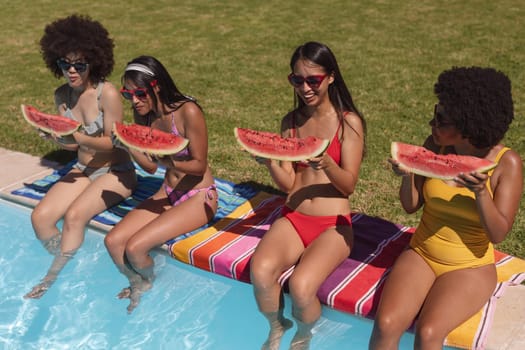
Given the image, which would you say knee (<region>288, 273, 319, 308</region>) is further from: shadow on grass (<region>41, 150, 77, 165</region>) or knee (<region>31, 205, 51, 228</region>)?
shadow on grass (<region>41, 150, 77, 165</region>)

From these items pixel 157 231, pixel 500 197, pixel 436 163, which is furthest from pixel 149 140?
pixel 500 197

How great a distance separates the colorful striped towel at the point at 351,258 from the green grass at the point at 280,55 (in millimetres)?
592

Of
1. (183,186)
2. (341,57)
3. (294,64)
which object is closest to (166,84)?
(183,186)

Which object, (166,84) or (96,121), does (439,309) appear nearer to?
(166,84)

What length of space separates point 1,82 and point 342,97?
768 centimetres

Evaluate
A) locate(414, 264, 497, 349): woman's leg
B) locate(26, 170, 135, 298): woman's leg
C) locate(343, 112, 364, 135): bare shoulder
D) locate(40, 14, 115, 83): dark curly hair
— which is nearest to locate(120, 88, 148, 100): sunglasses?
locate(40, 14, 115, 83): dark curly hair

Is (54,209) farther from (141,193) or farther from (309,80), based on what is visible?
(309,80)

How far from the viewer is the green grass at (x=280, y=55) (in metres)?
7.39

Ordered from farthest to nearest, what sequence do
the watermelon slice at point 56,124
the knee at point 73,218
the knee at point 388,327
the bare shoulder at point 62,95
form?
the bare shoulder at point 62,95
the knee at point 73,218
the watermelon slice at point 56,124
the knee at point 388,327

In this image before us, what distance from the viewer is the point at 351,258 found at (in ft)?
15.5

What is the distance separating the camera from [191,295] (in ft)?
16.8

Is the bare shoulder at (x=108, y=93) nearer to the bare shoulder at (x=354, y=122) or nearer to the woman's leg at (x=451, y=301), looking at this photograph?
the bare shoulder at (x=354, y=122)

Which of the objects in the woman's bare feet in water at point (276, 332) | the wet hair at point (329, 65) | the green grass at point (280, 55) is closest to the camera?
the wet hair at point (329, 65)

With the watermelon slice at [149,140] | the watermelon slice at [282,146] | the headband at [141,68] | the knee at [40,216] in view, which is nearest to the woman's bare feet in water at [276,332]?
the watermelon slice at [282,146]
